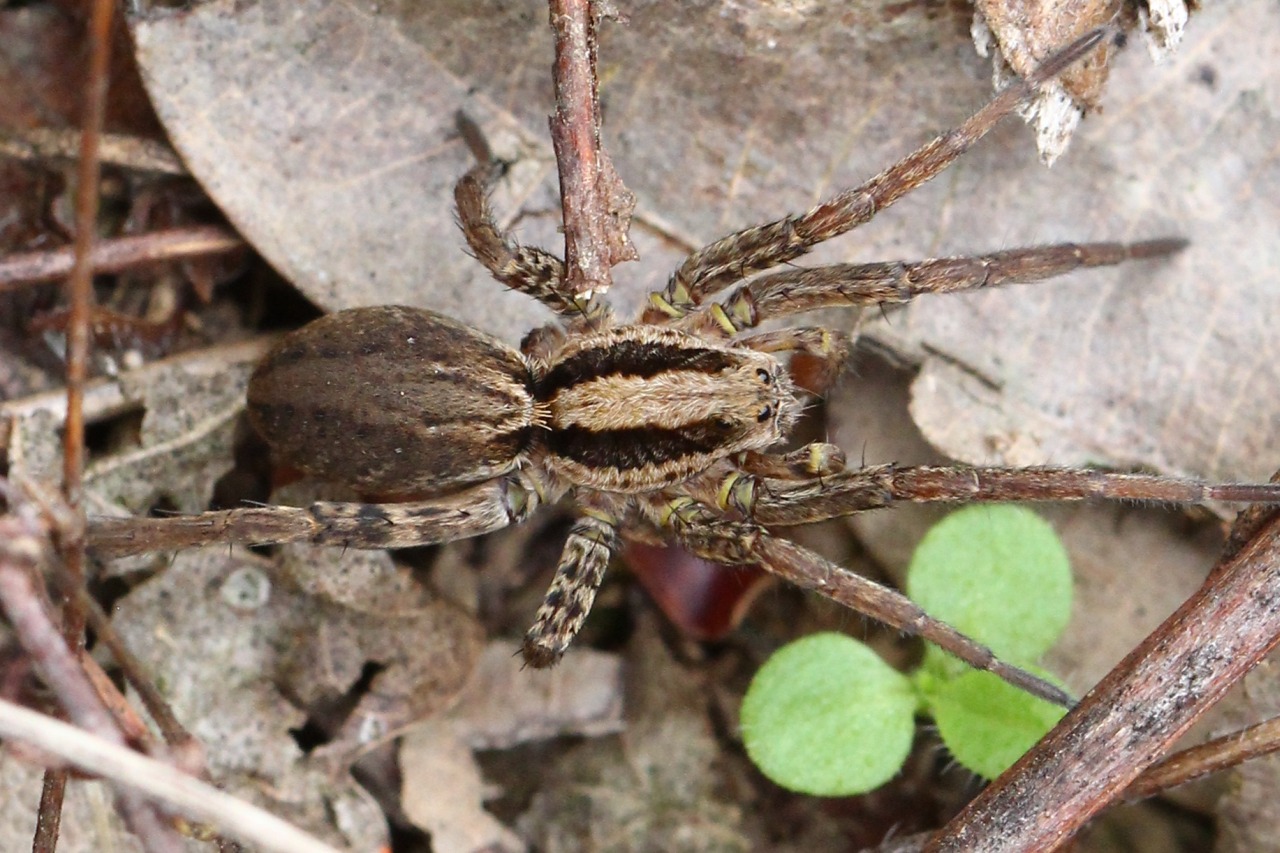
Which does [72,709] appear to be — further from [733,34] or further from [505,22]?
[733,34]

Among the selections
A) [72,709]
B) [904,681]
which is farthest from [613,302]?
[72,709]

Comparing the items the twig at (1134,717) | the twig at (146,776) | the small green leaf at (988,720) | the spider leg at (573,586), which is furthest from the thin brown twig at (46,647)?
the small green leaf at (988,720)

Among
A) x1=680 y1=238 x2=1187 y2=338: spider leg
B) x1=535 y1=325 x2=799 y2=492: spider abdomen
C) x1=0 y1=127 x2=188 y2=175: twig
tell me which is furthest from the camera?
x1=0 y1=127 x2=188 y2=175: twig

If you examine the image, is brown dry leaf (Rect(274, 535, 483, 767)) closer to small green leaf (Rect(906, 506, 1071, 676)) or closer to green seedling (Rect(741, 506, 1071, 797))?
green seedling (Rect(741, 506, 1071, 797))

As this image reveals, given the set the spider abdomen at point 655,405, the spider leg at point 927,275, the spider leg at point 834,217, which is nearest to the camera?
the spider leg at point 834,217

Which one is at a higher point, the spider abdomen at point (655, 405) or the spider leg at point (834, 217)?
the spider leg at point (834, 217)

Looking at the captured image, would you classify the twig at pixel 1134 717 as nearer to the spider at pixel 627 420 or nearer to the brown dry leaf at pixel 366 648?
the spider at pixel 627 420

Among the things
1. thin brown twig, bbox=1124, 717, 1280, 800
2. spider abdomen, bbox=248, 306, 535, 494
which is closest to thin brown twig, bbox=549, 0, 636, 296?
spider abdomen, bbox=248, 306, 535, 494

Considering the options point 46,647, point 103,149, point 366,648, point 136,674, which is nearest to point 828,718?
point 366,648

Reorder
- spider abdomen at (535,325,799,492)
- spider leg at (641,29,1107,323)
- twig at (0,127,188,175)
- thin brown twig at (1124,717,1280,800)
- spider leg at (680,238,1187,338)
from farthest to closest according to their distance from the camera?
1. twig at (0,127,188,175)
2. spider abdomen at (535,325,799,492)
3. spider leg at (680,238,1187,338)
4. spider leg at (641,29,1107,323)
5. thin brown twig at (1124,717,1280,800)
